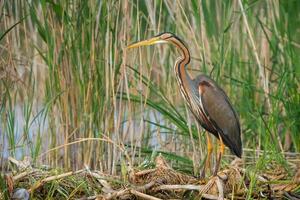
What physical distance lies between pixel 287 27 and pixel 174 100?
3.06ft

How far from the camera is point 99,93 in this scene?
4.85m

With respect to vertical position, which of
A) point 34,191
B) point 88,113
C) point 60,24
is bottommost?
point 34,191

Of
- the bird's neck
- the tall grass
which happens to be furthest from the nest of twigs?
the bird's neck

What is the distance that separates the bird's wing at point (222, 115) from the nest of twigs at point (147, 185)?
1.81 feet

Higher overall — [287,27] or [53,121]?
[287,27]

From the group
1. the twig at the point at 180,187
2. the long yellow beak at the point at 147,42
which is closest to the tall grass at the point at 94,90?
the long yellow beak at the point at 147,42

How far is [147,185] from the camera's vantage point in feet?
13.1

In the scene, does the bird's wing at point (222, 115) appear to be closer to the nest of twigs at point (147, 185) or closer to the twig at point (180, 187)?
the nest of twigs at point (147, 185)

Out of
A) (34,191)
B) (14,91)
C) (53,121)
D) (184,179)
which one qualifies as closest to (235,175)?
(184,179)

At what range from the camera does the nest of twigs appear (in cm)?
397

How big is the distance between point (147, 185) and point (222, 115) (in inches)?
38.4

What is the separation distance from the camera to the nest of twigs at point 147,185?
13.0 feet

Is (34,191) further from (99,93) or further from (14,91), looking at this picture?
(14,91)

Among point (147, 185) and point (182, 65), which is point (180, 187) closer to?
point (147, 185)
